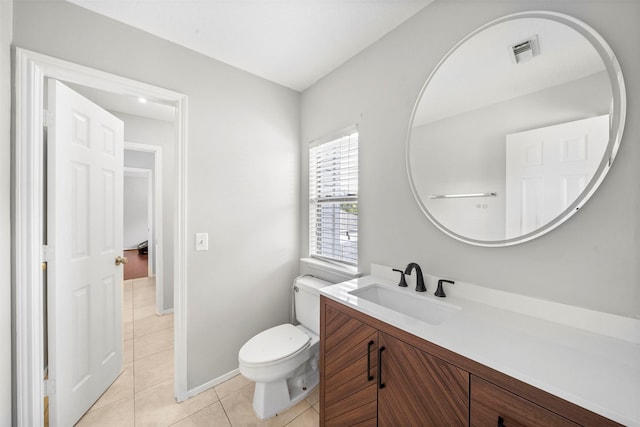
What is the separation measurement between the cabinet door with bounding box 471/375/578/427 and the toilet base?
123cm

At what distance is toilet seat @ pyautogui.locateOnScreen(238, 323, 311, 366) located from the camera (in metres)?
1.47

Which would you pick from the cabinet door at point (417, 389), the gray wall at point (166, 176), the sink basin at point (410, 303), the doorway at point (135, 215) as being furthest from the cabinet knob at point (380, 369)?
the doorway at point (135, 215)

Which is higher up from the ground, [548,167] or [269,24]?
[269,24]

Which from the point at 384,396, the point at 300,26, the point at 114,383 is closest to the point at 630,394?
the point at 384,396

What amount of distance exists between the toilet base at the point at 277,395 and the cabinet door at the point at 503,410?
48.4 inches

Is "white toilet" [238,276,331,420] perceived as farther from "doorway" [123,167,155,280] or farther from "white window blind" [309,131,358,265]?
"doorway" [123,167,155,280]

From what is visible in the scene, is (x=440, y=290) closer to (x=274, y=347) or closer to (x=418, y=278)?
(x=418, y=278)

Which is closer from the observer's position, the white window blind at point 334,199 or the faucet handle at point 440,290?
the faucet handle at point 440,290

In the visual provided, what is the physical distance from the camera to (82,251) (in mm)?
1572

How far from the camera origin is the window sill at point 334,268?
180cm

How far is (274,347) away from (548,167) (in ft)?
5.73

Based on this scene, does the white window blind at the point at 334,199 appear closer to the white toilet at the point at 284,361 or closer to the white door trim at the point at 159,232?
the white toilet at the point at 284,361

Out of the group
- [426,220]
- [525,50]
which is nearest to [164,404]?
[426,220]

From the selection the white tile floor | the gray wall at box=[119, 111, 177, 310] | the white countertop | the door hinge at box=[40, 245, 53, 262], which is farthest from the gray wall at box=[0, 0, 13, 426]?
the gray wall at box=[119, 111, 177, 310]
